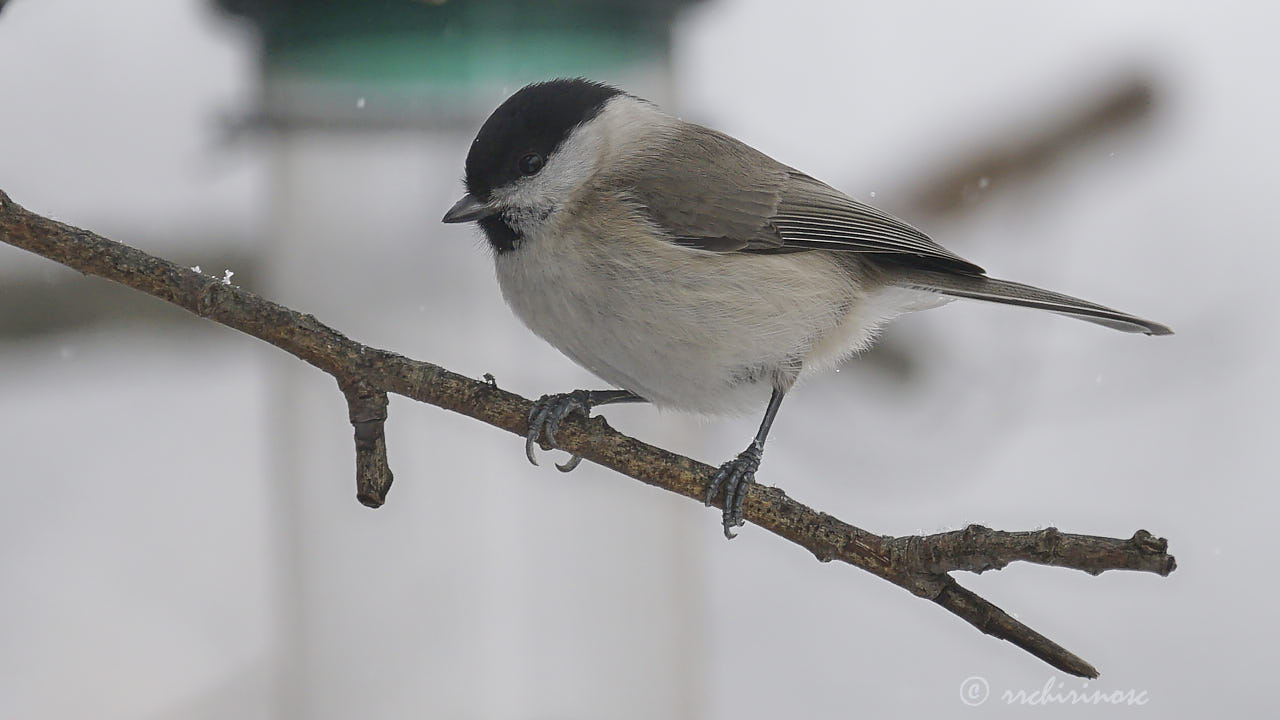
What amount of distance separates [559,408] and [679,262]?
0.21 meters

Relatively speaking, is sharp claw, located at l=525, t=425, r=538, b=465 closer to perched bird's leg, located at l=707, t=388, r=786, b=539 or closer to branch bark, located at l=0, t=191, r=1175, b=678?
branch bark, located at l=0, t=191, r=1175, b=678

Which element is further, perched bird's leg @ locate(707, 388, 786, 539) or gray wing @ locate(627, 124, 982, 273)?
gray wing @ locate(627, 124, 982, 273)

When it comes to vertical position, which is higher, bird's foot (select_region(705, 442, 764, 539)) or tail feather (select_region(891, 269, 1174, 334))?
tail feather (select_region(891, 269, 1174, 334))

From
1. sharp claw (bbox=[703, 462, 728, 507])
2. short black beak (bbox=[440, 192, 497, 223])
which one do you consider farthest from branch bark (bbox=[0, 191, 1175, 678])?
short black beak (bbox=[440, 192, 497, 223])

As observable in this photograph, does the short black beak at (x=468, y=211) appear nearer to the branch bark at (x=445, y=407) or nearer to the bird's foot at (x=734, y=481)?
the branch bark at (x=445, y=407)

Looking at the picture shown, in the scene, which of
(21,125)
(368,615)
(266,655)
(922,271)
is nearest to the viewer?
Result: (922,271)

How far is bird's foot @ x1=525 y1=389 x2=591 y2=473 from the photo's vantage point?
103 centimetres

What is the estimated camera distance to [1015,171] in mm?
2246

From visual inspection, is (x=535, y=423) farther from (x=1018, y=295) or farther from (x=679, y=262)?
(x=1018, y=295)

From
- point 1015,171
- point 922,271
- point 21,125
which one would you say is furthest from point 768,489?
point 21,125

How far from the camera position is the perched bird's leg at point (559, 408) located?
1.03m

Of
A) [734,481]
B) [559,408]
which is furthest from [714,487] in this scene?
[559,408]

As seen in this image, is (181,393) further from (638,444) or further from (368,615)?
(638,444)

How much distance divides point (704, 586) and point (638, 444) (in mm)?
1257
